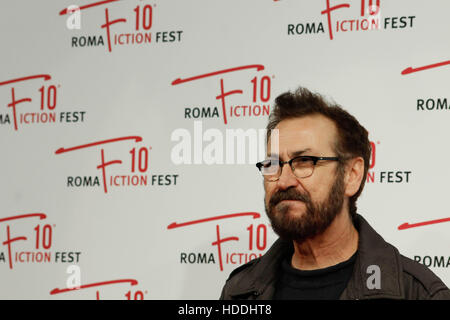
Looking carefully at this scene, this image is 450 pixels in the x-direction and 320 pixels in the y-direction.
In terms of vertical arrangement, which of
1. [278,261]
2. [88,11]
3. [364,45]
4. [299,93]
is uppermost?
[88,11]

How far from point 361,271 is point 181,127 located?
101 cm

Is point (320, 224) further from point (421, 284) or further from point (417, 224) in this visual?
point (417, 224)

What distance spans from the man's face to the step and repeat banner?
45 centimetres

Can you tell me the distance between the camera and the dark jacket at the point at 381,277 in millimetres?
1524

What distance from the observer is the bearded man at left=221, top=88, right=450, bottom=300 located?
1567mm

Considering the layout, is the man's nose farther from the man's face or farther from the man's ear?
the man's ear

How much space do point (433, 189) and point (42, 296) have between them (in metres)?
1.53

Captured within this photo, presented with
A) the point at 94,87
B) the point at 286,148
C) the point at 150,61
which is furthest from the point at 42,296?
the point at 286,148

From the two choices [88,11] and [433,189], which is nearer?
[433,189]

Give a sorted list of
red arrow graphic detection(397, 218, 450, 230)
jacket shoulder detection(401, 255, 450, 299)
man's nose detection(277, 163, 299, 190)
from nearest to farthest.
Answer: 1. jacket shoulder detection(401, 255, 450, 299)
2. man's nose detection(277, 163, 299, 190)
3. red arrow graphic detection(397, 218, 450, 230)

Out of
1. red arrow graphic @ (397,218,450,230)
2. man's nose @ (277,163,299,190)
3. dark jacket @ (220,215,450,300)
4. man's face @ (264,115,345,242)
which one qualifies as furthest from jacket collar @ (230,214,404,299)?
red arrow graphic @ (397,218,450,230)

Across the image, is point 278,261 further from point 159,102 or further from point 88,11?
point 88,11

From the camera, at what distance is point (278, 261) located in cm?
177

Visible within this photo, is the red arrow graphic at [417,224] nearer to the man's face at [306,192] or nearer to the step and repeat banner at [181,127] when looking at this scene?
the step and repeat banner at [181,127]
